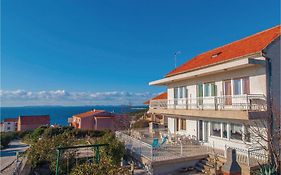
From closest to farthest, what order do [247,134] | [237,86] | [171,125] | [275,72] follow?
1. [275,72]
2. [247,134]
3. [237,86]
4. [171,125]

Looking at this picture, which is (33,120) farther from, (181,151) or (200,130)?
(181,151)

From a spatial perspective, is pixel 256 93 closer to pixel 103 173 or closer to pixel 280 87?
pixel 280 87

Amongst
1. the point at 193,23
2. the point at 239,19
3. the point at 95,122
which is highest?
the point at 193,23

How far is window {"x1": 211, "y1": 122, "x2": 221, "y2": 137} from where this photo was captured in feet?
61.3

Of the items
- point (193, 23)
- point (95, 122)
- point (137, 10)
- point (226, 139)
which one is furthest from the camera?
point (95, 122)

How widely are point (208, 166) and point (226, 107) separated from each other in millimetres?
4678

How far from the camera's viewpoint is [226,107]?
56.1ft

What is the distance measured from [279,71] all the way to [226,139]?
643 cm

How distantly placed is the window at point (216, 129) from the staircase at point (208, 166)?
282cm

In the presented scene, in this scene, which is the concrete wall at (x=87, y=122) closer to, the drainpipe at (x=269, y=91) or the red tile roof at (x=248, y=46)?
the red tile roof at (x=248, y=46)

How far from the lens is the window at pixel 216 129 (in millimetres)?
18672

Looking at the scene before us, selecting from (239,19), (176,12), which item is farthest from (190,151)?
(176,12)

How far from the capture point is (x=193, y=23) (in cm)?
2942

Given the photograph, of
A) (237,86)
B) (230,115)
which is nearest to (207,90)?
(237,86)
